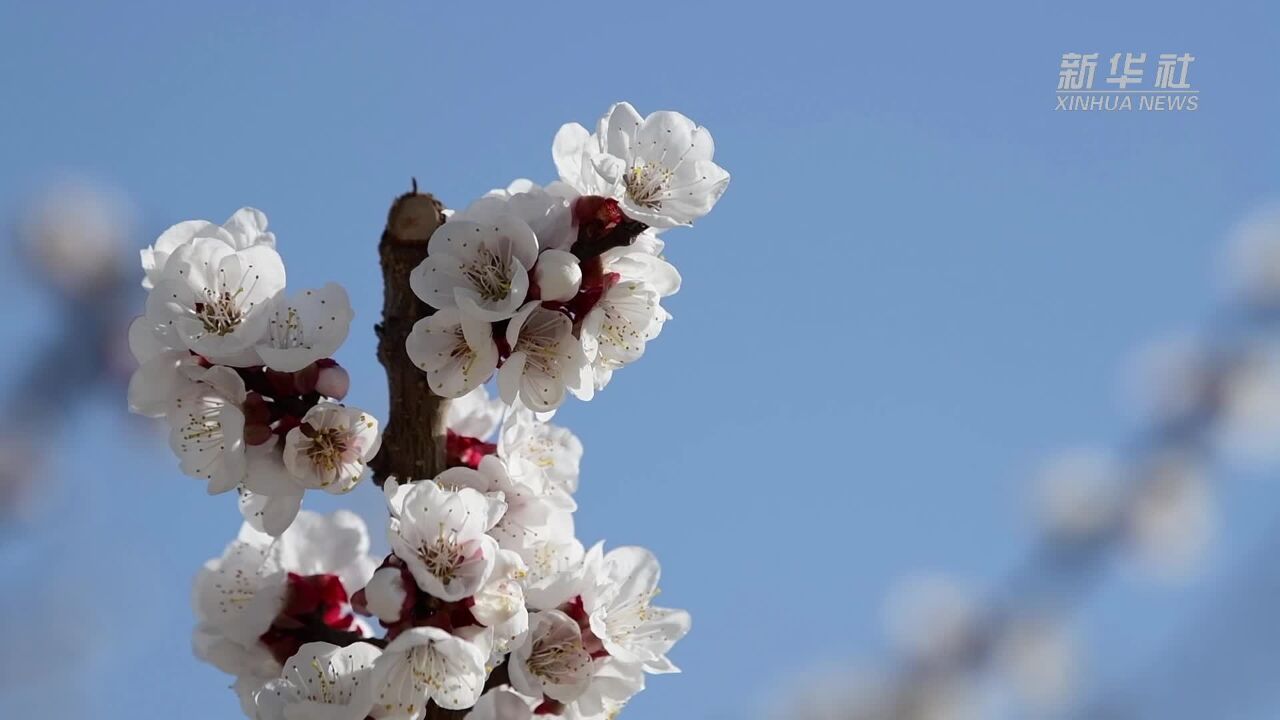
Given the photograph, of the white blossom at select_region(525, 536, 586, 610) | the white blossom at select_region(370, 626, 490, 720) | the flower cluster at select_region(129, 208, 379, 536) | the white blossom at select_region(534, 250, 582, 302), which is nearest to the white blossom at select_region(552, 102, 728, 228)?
the white blossom at select_region(534, 250, 582, 302)

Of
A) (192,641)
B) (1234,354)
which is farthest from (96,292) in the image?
(1234,354)

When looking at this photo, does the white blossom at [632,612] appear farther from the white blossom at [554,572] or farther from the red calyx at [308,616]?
the red calyx at [308,616]

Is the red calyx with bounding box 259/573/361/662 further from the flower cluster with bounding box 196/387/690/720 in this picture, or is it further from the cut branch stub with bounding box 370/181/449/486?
the cut branch stub with bounding box 370/181/449/486

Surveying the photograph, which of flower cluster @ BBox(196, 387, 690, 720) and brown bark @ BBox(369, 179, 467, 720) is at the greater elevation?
brown bark @ BBox(369, 179, 467, 720)

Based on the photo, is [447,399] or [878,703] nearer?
[447,399]

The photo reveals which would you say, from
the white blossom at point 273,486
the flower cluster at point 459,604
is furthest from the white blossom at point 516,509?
the white blossom at point 273,486

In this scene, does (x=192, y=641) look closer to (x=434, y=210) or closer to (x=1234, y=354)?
(x=434, y=210)
